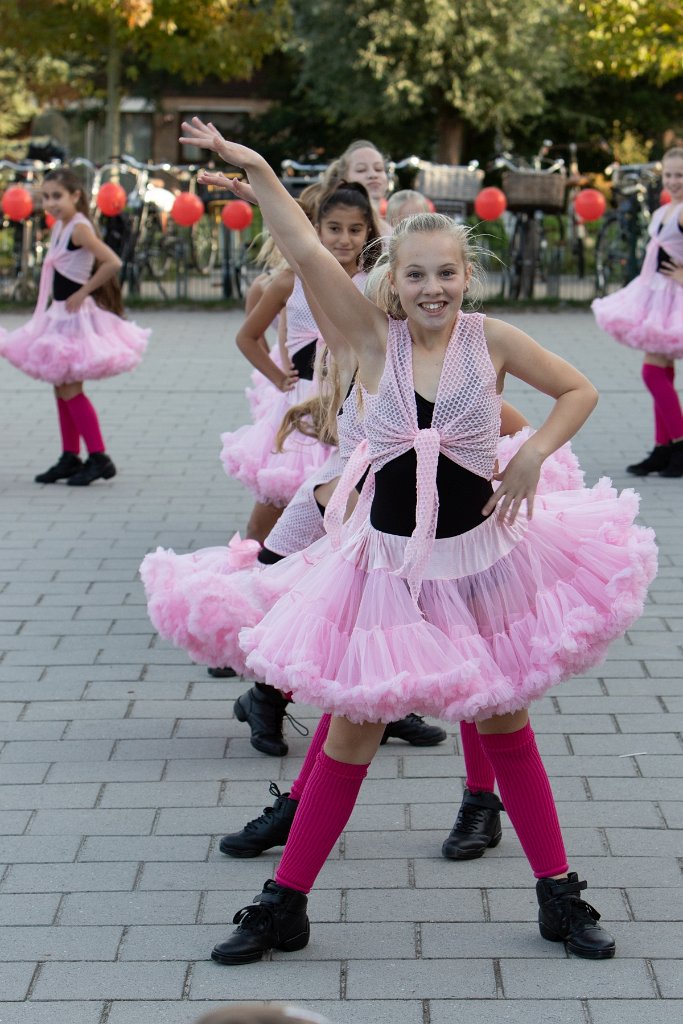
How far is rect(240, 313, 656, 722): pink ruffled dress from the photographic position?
138 inches

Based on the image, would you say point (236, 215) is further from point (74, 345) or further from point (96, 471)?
point (96, 471)

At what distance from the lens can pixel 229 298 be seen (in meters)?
18.8

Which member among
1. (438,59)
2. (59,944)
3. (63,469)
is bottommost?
(63,469)

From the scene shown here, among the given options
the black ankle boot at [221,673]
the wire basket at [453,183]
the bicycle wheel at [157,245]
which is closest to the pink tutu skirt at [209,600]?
the black ankle boot at [221,673]

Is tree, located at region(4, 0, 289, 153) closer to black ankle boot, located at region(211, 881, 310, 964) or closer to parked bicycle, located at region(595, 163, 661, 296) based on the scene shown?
parked bicycle, located at region(595, 163, 661, 296)

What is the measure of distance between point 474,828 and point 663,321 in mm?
5776

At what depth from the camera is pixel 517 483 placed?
365cm

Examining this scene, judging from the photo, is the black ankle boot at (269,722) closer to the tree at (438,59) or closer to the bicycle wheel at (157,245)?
the bicycle wheel at (157,245)

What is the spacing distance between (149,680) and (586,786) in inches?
71.9

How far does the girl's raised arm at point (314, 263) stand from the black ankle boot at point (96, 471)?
575cm

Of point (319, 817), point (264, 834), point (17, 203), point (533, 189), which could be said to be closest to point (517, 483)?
point (319, 817)

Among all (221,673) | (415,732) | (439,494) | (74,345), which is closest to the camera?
(439,494)

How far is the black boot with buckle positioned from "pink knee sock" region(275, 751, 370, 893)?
1.37 m

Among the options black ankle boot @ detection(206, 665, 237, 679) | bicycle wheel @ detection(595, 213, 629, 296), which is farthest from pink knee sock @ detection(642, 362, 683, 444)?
bicycle wheel @ detection(595, 213, 629, 296)
